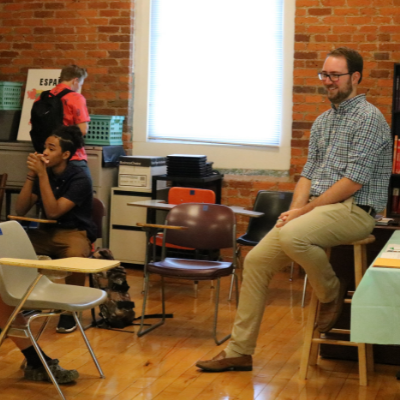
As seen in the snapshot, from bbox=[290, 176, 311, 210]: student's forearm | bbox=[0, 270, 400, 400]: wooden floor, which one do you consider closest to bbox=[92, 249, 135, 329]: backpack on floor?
bbox=[0, 270, 400, 400]: wooden floor

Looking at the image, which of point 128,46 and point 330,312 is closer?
point 330,312

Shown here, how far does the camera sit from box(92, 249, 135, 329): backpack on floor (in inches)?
157

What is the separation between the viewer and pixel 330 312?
3141mm

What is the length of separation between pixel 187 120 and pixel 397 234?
3401mm

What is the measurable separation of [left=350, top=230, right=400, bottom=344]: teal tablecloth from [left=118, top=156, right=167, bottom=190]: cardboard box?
11.7 ft

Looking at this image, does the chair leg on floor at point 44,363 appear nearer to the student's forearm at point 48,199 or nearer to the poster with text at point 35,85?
the student's forearm at point 48,199

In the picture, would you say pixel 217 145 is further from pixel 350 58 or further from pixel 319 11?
pixel 350 58

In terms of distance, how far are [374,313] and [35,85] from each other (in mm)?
4799

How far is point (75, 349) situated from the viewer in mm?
3568

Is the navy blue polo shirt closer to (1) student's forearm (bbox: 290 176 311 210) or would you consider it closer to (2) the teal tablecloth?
(1) student's forearm (bbox: 290 176 311 210)

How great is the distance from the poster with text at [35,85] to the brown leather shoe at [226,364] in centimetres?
366

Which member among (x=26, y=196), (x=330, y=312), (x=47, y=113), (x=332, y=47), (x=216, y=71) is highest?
(x=332, y=47)

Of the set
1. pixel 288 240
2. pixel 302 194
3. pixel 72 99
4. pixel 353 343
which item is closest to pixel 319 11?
pixel 72 99

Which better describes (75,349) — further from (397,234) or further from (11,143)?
(11,143)
